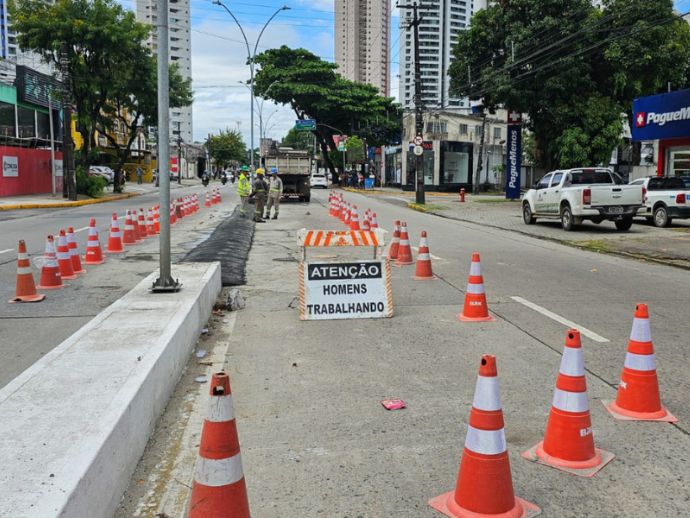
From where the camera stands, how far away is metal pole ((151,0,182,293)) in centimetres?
707

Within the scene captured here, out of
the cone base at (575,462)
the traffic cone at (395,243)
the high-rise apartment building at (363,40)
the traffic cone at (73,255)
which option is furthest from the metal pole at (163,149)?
the high-rise apartment building at (363,40)

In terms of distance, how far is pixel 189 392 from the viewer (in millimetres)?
5129

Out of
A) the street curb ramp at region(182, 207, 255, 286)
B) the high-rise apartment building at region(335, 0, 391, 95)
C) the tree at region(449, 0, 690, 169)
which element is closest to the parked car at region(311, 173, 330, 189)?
the high-rise apartment building at region(335, 0, 391, 95)

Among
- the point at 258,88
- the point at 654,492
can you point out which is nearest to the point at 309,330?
the point at 654,492

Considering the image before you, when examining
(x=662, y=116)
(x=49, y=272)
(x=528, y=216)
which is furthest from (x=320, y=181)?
(x=49, y=272)

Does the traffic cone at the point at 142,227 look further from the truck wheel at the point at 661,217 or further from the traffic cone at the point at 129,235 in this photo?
the truck wheel at the point at 661,217

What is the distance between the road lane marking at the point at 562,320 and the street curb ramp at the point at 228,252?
13.8ft

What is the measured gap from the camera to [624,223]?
1903cm

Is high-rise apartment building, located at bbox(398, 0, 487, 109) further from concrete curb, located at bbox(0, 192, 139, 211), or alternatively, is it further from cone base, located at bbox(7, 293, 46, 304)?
cone base, located at bbox(7, 293, 46, 304)

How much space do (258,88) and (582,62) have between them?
38996mm

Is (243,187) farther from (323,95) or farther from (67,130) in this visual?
(323,95)

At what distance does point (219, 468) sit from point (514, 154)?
123 feet

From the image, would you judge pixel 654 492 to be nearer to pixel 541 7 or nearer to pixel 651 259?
pixel 651 259

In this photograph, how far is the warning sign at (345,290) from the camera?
24.8 ft
